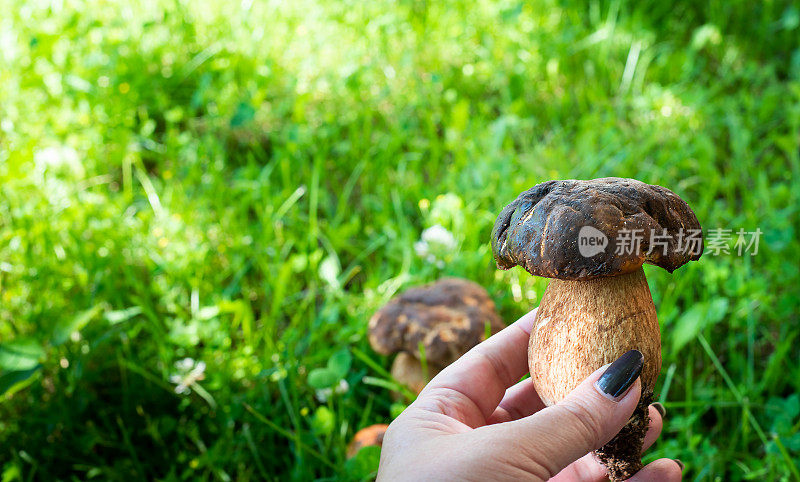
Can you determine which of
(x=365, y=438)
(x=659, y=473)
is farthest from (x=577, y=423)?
(x=365, y=438)

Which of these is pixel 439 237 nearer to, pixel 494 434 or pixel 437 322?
pixel 437 322

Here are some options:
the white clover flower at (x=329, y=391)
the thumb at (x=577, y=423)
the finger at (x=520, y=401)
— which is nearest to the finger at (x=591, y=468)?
the finger at (x=520, y=401)

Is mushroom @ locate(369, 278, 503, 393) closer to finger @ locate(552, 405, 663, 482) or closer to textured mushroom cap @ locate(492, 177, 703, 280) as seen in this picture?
finger @ locate(552, 405, 663, 482)

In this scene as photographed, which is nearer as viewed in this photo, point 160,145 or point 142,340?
point 142,340

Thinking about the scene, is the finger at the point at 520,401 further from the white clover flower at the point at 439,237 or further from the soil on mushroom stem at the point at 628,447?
the white clover flower at the point at 439,237

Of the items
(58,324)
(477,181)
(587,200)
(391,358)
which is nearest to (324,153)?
(477,181)

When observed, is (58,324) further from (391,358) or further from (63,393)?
(391,358)
